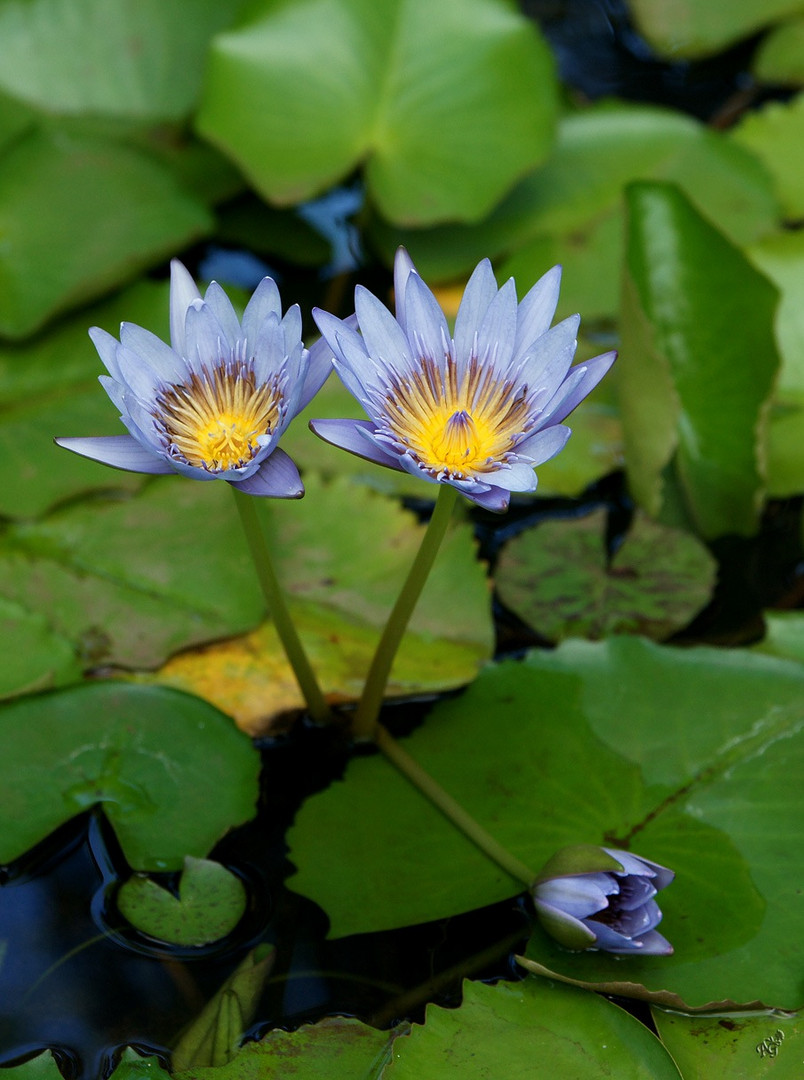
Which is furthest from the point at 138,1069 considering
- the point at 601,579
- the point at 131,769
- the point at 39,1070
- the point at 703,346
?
the point at 703,346

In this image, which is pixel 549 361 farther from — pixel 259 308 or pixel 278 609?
pixel 278 609

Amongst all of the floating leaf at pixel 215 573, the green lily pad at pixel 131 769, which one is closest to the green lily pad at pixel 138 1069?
the green lily pad at pixel 131 769

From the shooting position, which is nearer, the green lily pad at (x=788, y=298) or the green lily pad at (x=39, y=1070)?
the green lily pad at (x=39, y=1070)

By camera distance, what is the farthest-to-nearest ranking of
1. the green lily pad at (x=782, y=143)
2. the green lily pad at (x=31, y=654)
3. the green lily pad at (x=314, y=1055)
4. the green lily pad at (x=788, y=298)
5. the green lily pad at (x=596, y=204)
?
the green lily pad at (x=782, y=143), the green lily pad at (x=596, y=204), the green lily pad at (x=788, y=298), the green lily pad at (x=31, y=654), the green lily pad at (x=314, y=1055)

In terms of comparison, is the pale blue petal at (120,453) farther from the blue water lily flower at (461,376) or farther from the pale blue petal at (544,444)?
the pale blue petal at (544,444)

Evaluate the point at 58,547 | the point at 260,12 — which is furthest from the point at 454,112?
the point at 58,547

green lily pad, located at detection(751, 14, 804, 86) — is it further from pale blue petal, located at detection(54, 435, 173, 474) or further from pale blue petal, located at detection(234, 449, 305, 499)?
pale blue petal, located at detection(54, 435, 173, 474)

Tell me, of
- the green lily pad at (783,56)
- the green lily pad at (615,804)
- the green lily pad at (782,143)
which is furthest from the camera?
the green lily pad at (783,56)
